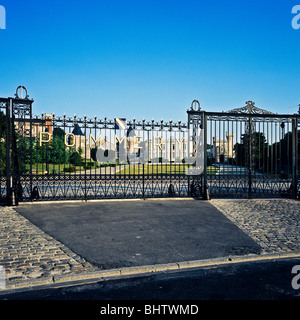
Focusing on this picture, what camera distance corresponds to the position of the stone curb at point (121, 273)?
4.72m

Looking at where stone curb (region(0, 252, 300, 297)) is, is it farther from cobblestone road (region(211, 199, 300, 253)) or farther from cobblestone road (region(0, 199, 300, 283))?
cobblestone road (region(211, 199, 300, 253))

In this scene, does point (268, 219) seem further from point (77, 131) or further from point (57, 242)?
point (77, 131)

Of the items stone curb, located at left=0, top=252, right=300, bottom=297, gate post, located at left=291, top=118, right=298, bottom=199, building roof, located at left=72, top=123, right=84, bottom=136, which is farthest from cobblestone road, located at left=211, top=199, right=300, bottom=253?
building roof, located at left=72, top=123, right=84, bottom=136

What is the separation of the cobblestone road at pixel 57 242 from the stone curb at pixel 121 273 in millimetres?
193

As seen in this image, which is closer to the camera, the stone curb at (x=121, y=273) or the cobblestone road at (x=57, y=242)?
the stone curb at (x=121, y=273)

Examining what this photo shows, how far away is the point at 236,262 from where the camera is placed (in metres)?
5.91

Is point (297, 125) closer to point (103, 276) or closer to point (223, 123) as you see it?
point (223, 123)

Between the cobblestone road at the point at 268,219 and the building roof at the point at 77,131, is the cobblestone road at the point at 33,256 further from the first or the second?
the building roof at the point at 77,131

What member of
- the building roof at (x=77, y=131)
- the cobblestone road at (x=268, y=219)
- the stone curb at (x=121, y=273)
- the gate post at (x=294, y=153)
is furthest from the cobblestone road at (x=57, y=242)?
the building roof at (x=77, y=131)

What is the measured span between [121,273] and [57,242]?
255cm

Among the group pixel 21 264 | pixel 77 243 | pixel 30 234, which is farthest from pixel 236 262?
pixel 30 234

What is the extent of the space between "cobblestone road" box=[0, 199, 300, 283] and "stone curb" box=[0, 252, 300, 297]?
19 cm

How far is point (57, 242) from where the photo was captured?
699cm

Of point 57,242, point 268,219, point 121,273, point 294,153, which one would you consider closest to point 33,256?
point 57,242
